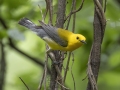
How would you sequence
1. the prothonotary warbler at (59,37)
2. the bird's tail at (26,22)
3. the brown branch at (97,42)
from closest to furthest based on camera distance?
the brown branch at (97,42), the prothonotary warbler at (59,37), the bird's tail at (26,22)

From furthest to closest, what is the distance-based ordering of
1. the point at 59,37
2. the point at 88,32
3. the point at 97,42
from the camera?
the point at 88,32, the point at 59,37, the point at 97,42

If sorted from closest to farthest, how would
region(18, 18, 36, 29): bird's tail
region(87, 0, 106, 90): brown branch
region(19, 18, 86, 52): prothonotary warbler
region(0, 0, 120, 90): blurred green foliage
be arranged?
region(87, 0, 106, 90): brown branch < region(19, 18, 86, 52): prothonotary warbler < region(18, 18, 36, 29): bird's tail < region(0, 0, 120, 90): blurred green foliage

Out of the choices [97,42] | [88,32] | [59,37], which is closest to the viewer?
[97,42]

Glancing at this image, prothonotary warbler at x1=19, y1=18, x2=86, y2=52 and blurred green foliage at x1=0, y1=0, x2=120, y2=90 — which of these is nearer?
prothonotary warbler at x1=19, y1=18, x2=86, y2=52

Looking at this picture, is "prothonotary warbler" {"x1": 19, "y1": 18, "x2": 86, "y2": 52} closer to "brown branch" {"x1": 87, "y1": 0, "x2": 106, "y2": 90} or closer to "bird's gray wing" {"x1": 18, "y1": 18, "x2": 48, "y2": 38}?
"bird's gray wing" {"x1": 18, "y1": 18, "x2": 48, "y2": 38}

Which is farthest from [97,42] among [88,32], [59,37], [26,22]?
[88,32]

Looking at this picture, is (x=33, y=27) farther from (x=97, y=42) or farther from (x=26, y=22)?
(x=97, y=42)

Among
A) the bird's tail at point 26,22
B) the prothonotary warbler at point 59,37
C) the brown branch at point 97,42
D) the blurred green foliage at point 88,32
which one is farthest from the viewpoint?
the blurred green foliage at point 88,32

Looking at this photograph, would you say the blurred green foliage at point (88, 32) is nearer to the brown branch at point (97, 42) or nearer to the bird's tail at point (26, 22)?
the bird's tail at point (26, 22)

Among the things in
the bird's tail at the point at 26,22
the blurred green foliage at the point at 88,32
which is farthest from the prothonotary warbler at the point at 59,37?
the blurred green foliage at the point at 88,32

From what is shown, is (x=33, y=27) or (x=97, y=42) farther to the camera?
(x=33, y=27)

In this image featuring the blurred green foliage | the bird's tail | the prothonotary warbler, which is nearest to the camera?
the prothonotary warbler

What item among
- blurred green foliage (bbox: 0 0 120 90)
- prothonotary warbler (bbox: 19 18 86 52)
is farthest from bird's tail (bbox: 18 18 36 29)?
blurred green foliage (bbox: 0 0 120 90)

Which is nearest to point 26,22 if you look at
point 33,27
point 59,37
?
point 33,27
